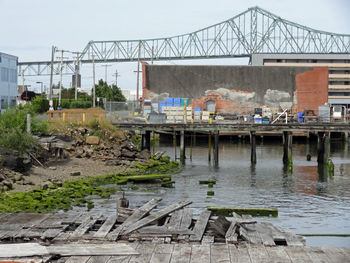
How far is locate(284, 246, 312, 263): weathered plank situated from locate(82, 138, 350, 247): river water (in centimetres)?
491

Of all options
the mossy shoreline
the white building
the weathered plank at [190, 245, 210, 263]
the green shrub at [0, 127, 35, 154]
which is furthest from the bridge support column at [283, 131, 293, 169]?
the weathered plank at [190, 245, 210, 263]

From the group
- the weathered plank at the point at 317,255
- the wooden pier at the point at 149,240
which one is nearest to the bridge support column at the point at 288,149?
the wooden pier at the point at 149,240

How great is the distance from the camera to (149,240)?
11.5 metres

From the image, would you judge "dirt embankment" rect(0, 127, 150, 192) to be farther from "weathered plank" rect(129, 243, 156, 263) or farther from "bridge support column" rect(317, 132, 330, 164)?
"bridge support column" rect(317, 132, 330, 164)

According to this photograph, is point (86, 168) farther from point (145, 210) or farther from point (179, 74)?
point (179, 74)

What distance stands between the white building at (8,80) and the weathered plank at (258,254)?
45548mm

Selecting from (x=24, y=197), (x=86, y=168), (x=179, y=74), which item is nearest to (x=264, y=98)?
(x=179, y=74)

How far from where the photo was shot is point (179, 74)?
6731 centimetres

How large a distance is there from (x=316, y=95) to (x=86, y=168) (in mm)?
43017

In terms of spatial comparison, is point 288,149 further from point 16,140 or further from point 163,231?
point 163,231

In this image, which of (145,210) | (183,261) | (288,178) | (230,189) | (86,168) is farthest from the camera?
(288,178)

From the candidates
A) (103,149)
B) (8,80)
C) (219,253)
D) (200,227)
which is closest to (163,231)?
(200,227)

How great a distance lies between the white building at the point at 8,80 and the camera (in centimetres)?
5372

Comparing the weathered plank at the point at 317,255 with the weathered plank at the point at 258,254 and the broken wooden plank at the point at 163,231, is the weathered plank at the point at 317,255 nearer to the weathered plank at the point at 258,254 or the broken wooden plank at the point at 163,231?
the weathered plank at the point at 258,254
